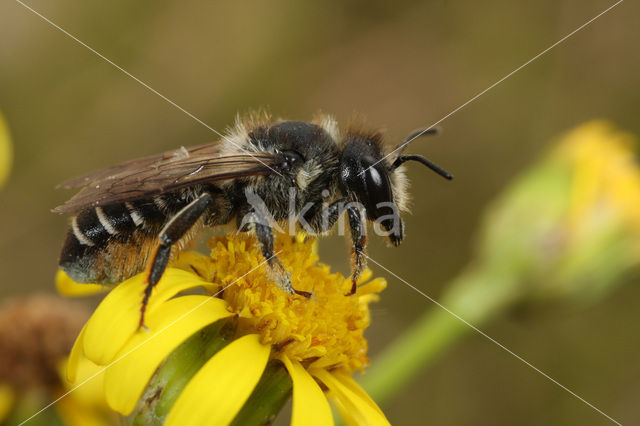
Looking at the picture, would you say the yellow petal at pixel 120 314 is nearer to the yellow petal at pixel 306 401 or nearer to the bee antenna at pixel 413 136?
the yellow petal at pixel 306 401

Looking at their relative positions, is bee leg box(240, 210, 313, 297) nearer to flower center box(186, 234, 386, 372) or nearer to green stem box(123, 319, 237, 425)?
flower center box(186, 234, 386, 372)

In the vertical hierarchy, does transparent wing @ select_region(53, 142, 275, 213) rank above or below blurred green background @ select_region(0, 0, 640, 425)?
above

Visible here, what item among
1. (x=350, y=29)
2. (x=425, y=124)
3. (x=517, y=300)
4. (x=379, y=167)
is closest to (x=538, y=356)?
(x=517, y=300)

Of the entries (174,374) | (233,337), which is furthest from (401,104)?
(174,374)

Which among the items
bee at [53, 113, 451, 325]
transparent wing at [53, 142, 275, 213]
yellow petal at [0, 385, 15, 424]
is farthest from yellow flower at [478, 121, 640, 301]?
yellow petal at [0, 385, 15, 424]

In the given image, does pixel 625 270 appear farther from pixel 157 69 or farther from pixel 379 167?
pixel 157 69

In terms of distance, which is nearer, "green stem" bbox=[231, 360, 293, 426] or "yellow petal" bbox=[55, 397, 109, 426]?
"green stem" bbox=[231, 360, 293, 426]
